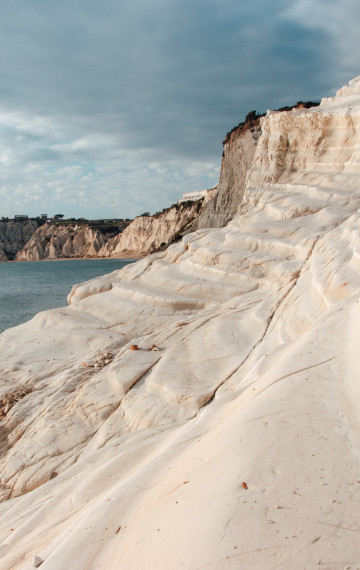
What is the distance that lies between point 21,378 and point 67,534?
7.27 meters

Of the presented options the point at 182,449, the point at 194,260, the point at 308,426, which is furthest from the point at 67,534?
the point at 194,260

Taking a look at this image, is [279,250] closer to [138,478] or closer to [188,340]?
[188,340]

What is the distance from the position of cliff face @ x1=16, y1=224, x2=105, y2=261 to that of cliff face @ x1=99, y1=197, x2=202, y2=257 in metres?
5.02

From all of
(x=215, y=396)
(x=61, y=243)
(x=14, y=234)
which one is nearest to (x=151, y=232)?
(x=61, y=243)

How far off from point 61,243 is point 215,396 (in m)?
106

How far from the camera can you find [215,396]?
6.76 metres

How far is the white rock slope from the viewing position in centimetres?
295

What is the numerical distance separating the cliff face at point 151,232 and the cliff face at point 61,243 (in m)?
5.02

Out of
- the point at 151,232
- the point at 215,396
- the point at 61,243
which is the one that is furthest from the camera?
the point at 61,243

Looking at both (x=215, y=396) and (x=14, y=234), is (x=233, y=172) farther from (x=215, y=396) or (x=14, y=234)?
(x=14, y=234)

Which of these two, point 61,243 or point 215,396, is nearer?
point 215,396

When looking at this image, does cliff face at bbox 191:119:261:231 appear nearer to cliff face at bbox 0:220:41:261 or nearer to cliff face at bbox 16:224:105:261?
cliff face at bbox 16:224:105:261

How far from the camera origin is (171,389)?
24.2 feet

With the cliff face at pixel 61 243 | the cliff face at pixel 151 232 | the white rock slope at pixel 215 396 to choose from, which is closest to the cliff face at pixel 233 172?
the cliff face at pixel 151 232
